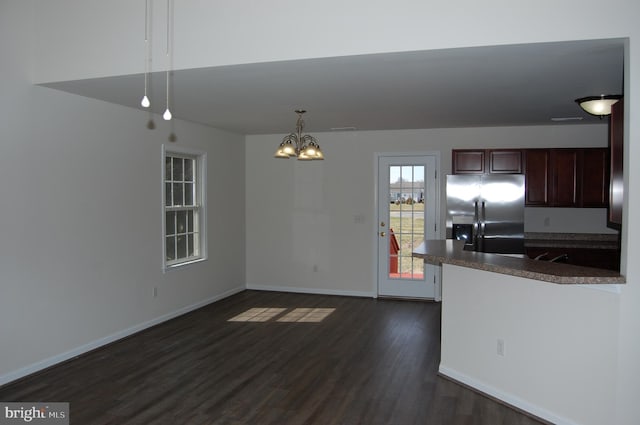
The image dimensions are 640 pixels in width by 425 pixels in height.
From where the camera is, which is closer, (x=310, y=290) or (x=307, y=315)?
(x=307, y=315)

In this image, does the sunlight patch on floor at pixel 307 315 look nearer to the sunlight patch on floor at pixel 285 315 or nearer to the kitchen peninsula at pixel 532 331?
the sunlight patch on floor at pixel 285 315

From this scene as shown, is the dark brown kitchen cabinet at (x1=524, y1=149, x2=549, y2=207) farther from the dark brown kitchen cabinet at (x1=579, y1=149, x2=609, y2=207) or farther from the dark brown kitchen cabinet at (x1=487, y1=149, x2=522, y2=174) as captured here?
the dark brown kitchen cabinet at (x1=579, y1=149, x2=609, y2=207)

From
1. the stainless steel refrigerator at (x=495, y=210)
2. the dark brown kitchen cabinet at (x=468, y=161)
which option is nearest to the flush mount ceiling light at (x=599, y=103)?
the stainless steel refrigerator at (x=495, y=210)

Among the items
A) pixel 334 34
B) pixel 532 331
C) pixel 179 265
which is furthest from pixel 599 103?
pixel 179 265

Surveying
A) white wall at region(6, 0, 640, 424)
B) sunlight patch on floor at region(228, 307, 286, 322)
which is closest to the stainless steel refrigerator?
sunlight patch on floor at region(228, 307, 286, 322)

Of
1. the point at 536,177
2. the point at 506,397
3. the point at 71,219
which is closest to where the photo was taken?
the point at 506,397

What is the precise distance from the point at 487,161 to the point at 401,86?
2770mm

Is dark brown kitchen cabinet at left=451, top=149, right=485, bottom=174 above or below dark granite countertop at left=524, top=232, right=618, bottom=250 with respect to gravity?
above

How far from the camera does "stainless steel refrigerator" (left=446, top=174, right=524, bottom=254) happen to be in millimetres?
6277

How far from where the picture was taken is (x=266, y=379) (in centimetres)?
416

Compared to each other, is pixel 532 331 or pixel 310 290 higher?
pixel 532 331

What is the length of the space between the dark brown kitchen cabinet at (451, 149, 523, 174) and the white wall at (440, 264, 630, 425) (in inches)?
105

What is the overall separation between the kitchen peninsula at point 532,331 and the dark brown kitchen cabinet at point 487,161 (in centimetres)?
256

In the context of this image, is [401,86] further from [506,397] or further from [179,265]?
[179,265]
